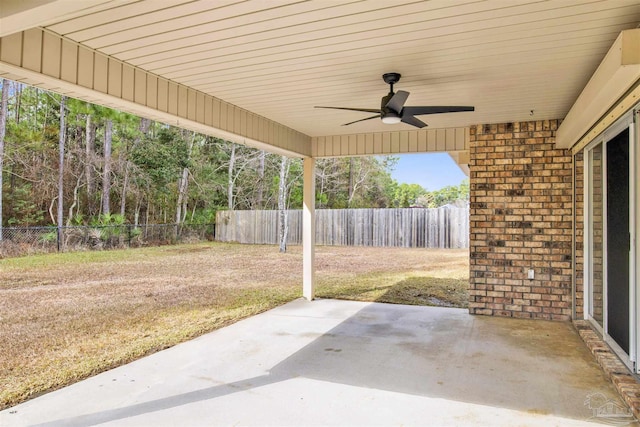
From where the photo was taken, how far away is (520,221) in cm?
496

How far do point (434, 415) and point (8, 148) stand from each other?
1319cm

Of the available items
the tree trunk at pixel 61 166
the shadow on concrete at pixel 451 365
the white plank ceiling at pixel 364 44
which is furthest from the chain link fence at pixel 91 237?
the shadow on concrete at pixel 451 365

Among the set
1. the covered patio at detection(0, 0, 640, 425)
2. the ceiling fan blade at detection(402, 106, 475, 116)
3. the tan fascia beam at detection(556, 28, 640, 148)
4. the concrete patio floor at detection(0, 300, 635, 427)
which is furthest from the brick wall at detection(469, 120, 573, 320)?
the ceiling fan blade at detection(402, 106, 475, 116)

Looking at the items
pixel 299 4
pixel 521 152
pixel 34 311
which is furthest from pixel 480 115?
pixel 34 311

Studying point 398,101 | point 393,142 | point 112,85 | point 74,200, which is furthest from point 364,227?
point 112,85

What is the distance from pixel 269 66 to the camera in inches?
124

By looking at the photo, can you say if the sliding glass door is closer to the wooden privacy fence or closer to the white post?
the white post

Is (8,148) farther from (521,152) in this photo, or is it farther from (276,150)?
(521,152)

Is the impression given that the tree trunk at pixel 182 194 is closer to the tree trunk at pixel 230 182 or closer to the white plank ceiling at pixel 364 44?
the tree trunk at pixel 230 182

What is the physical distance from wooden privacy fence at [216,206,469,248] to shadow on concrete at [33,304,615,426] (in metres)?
8.64

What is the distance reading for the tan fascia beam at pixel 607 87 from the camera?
2193 millimetres

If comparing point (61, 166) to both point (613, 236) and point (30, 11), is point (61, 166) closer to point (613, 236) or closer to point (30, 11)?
point (30, 11)

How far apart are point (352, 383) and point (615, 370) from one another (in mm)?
2001

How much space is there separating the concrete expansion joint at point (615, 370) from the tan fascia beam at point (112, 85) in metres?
4.07
